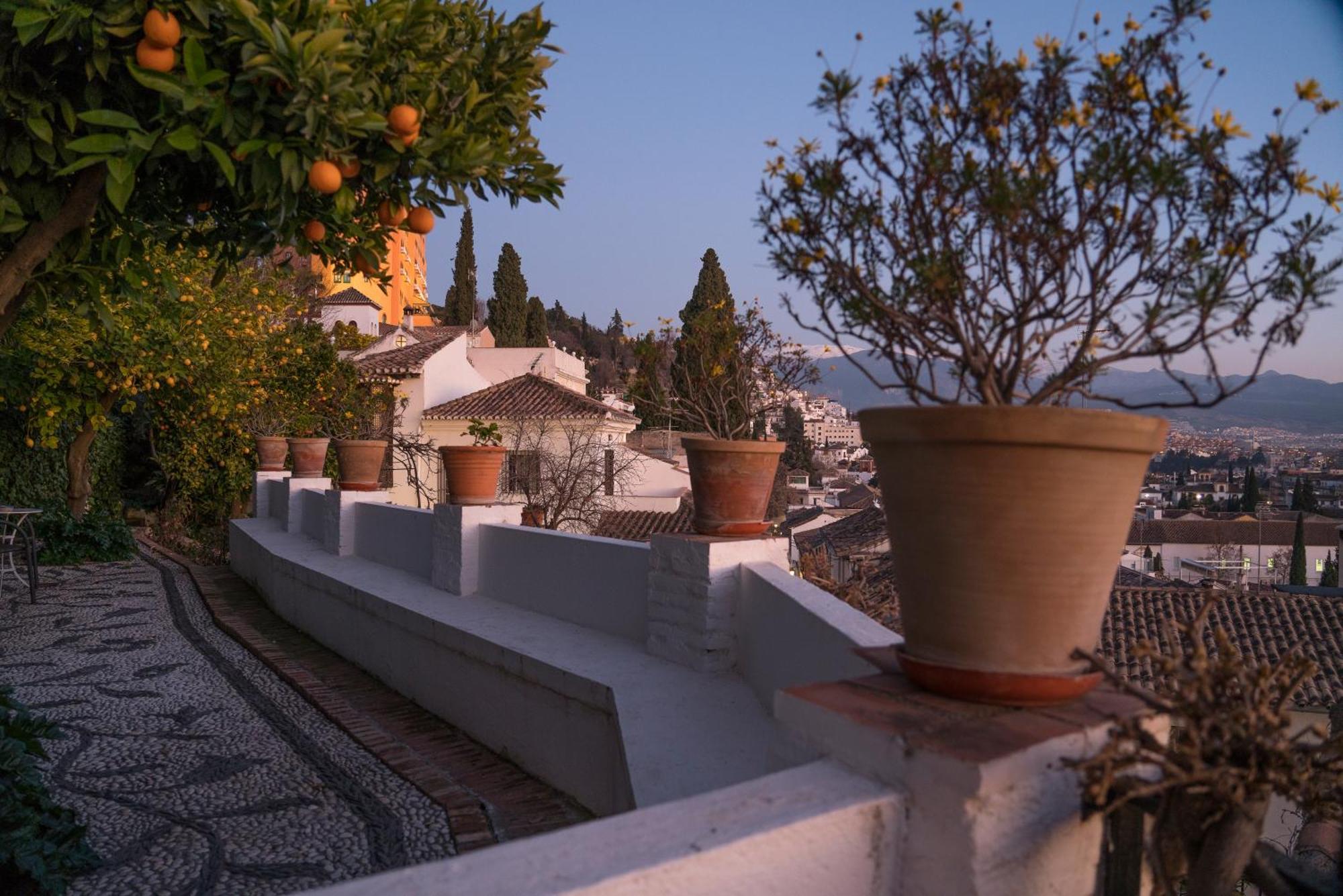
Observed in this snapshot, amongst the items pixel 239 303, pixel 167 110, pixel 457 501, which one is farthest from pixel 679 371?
pixel 239 303

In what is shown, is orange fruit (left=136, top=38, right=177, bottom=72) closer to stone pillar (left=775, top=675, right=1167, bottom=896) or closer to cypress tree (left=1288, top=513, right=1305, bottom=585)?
stone pillar (left=775, top=675, right=1167, bottom=896)

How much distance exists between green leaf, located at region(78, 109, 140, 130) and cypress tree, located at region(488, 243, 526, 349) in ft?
127

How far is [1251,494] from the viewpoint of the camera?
2287 inches

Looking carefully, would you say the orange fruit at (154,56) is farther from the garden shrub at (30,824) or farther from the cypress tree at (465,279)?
the cypress tree at (465,279)

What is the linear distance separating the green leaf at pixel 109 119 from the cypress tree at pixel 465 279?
43.4 metres

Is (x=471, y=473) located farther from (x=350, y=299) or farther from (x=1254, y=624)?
(x=350, y=299)

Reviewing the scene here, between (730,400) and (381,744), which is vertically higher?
(730,400)

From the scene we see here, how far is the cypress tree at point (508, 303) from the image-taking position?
40.6 metres

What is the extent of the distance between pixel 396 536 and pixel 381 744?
2.95 metres

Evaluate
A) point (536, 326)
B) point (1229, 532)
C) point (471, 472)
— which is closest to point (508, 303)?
point (536, 326)

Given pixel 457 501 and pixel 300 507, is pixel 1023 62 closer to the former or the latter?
pixel 457 501

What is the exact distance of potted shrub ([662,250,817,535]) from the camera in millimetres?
3998

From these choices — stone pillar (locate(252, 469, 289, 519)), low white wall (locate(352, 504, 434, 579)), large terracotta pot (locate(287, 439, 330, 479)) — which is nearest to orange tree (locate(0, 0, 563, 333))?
low white wall (locate(352, 504, 434, 579))

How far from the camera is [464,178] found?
2494 millimetres
